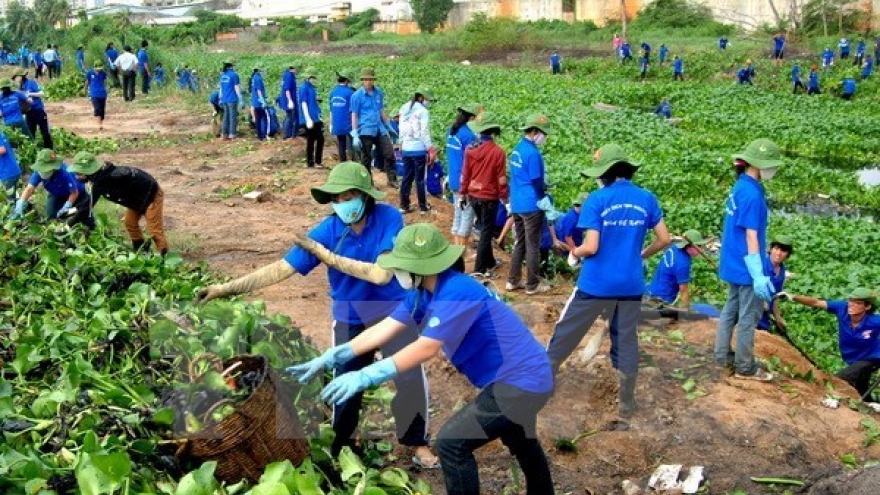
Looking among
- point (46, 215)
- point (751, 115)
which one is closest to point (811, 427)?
point (46, 215)

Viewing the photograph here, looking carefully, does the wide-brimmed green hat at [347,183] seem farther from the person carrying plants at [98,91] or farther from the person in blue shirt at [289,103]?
the person carrying plants at [98,91]

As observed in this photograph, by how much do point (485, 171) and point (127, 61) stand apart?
1924 cm

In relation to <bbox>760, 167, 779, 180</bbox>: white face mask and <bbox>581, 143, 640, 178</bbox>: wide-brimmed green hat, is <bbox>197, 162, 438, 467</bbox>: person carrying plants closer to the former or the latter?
<bbox>581, 143, 640, 178</bbox>: wide-brimmed green hat

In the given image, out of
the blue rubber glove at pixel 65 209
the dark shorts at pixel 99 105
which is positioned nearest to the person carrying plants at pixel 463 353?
the blue rubber glove at pixel 65 209

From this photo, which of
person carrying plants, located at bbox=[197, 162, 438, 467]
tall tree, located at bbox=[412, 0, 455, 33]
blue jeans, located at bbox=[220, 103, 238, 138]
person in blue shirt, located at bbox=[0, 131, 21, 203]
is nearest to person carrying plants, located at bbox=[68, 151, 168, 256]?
person in blue shirt, located at bbox=[0, 131, 21, 203]

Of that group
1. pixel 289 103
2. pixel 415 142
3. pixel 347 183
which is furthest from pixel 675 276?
pixel 289 103

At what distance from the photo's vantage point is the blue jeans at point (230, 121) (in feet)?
59.1

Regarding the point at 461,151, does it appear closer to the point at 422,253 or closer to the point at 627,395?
the point at 627,395

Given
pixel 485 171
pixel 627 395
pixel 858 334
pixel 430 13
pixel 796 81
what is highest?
pixel 430 13

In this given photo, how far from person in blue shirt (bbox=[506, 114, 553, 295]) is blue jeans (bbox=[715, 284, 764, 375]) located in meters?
2.23

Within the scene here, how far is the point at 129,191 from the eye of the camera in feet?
29.8

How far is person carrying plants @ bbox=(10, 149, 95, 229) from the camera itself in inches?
360

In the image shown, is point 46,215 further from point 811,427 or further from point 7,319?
point 811,427

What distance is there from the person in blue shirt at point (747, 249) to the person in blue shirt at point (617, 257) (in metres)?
0.60
